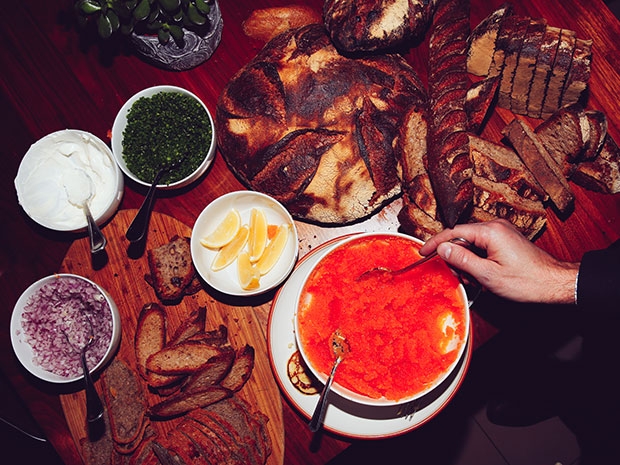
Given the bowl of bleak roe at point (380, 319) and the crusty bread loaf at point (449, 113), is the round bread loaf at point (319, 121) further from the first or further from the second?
the bowl of bleak roe at point (380, 319)

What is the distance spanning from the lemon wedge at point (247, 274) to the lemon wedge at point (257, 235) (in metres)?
0.03

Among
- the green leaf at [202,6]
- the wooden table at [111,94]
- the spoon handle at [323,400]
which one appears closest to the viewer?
the spoon handle at [323,400]

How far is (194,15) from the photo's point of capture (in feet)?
5.13

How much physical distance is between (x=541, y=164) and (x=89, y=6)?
172 centimetres

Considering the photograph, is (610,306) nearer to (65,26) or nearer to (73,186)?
(73,186)

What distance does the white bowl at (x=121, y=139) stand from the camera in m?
1.65

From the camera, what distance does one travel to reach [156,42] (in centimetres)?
164

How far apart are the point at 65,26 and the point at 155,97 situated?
570mm

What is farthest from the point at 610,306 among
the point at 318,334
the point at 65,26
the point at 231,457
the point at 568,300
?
the point at 65,26

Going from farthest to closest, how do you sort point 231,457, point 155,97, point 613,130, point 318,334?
point 613,130 < point 155,97 < point 231,457 < point 318,334

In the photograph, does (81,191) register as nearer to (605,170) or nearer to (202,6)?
(202,6)

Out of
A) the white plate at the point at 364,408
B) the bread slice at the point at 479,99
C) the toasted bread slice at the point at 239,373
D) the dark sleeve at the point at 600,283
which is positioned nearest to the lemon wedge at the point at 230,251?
the white plate at the point at 364,408

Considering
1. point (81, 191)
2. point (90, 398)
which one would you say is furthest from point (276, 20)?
point (90, 398)

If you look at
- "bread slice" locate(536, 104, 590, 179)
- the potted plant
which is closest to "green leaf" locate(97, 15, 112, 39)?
the potted plant
